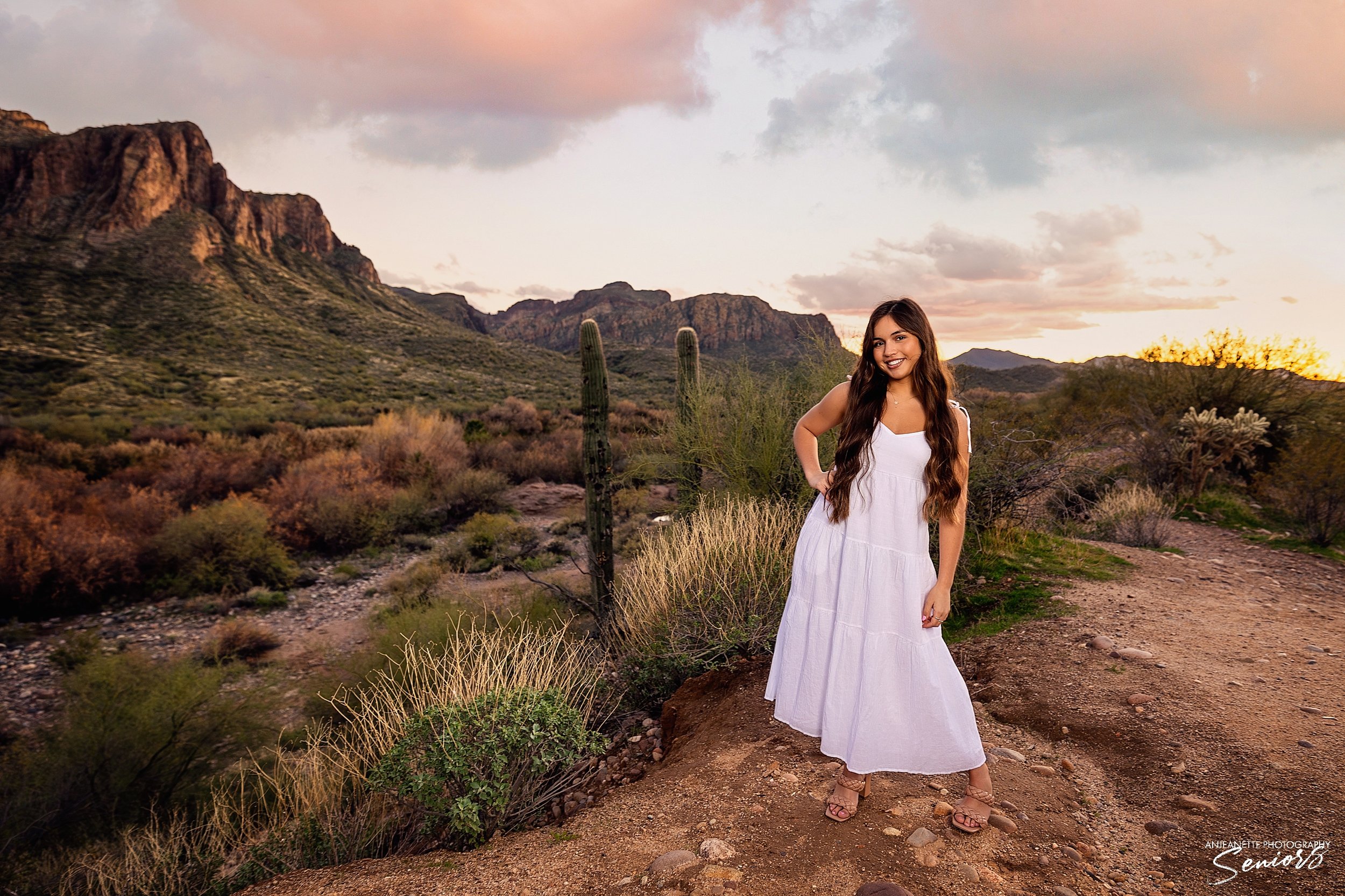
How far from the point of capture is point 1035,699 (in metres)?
3.57

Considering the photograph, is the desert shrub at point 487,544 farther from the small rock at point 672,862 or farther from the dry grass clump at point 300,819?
the small rock at point 672,862

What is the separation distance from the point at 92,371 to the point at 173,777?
2706 centimetres

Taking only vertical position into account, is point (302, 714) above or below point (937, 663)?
below

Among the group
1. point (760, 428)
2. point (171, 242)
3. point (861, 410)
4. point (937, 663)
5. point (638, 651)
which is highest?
point (171, 242)

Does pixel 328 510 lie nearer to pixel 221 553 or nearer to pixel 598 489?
pixel 221 553

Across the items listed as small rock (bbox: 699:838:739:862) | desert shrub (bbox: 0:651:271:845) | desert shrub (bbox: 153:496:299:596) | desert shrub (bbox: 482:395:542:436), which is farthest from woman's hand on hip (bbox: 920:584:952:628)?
desert shrub (bbox: 482:395:542:436)

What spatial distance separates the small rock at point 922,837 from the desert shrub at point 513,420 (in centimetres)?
1752

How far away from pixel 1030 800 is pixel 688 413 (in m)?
5.56

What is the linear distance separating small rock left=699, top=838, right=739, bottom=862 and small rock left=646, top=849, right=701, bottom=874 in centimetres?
4

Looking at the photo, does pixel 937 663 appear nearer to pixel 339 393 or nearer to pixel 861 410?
pixel 861 410

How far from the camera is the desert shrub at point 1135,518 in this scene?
7289 millimetres

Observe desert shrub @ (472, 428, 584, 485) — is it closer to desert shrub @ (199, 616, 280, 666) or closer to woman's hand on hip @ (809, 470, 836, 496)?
desert shrub @ (199, 616, 280, 666)

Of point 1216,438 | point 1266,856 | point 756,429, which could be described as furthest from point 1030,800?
point 1216,438

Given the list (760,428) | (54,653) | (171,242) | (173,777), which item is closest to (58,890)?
(173,777)
